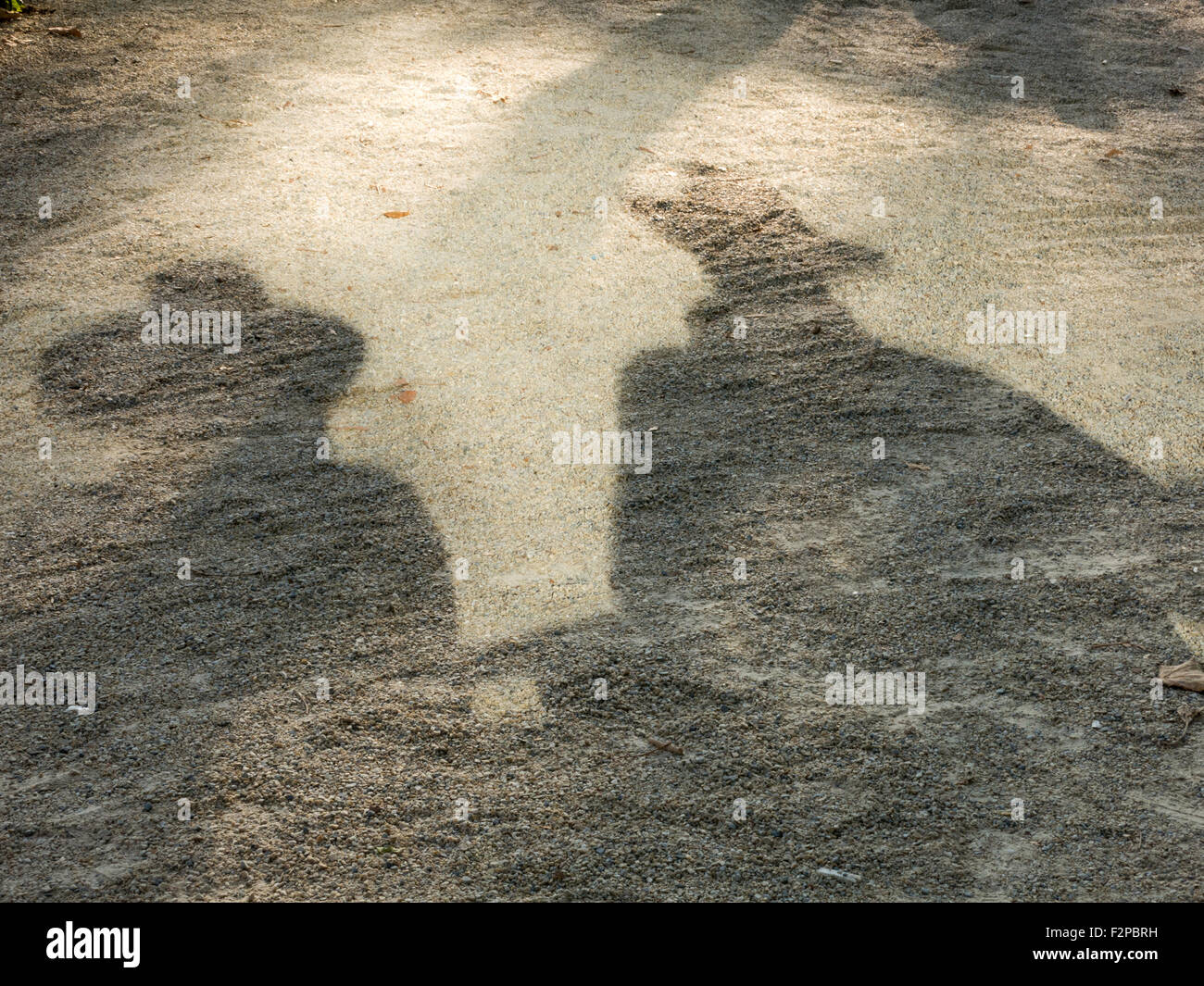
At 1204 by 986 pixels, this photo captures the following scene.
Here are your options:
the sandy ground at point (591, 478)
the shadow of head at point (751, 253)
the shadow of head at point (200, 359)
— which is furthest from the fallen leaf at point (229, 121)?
the shadow of head at point (751, 253)

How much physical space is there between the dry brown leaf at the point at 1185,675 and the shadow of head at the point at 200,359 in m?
3.21

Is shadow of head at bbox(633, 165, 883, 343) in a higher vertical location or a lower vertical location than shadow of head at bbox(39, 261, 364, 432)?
higher

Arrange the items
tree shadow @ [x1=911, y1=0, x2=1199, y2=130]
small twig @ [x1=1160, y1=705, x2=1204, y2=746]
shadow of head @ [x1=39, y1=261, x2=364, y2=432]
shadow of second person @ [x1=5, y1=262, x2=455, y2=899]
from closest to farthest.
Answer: shadow of second person @ [x1=5, y1=262, x2=455, y2=899] → small twig @ [x1=1160, y1=705, x2=1204, y2=746] → shadow of head @ [x1=39, y1=261, x2=364, y2=432] → tree shadow @ [x1=911, y1=0, x2=1199, y2=130]

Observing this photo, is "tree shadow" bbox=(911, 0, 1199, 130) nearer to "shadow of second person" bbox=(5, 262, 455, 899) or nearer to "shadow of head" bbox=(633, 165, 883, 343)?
"shadow of head" bbox=(633, 165, 883, 343)

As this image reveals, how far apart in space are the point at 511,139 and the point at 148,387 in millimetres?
2736

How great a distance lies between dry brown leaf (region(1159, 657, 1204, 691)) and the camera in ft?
10.1

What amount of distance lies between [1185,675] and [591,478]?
2.09 m

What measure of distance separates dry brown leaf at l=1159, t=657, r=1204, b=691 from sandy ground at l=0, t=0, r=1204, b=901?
0.15 feet

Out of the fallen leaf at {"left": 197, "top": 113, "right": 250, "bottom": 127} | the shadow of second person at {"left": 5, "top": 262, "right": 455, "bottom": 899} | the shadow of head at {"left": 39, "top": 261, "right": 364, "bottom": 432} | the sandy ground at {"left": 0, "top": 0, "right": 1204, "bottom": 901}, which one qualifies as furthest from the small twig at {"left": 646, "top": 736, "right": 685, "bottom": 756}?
the fallen leaf at {"left": 197, "top": 113, "right": 250, "bottom": 127}

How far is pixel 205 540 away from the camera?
3.71 m

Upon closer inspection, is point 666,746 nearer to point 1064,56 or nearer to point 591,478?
point 591,478

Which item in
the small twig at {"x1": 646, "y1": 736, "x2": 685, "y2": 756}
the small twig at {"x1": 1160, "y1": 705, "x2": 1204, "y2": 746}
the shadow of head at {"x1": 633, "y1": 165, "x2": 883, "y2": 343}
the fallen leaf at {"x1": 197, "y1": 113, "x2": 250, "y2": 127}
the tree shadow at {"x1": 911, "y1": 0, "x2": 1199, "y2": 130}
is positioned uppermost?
the tree shadow at {"x1": 911, "y1": 0, "x2": 1199, "y2": 130}

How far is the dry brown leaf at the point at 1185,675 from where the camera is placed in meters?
3.08

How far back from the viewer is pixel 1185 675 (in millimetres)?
3111
